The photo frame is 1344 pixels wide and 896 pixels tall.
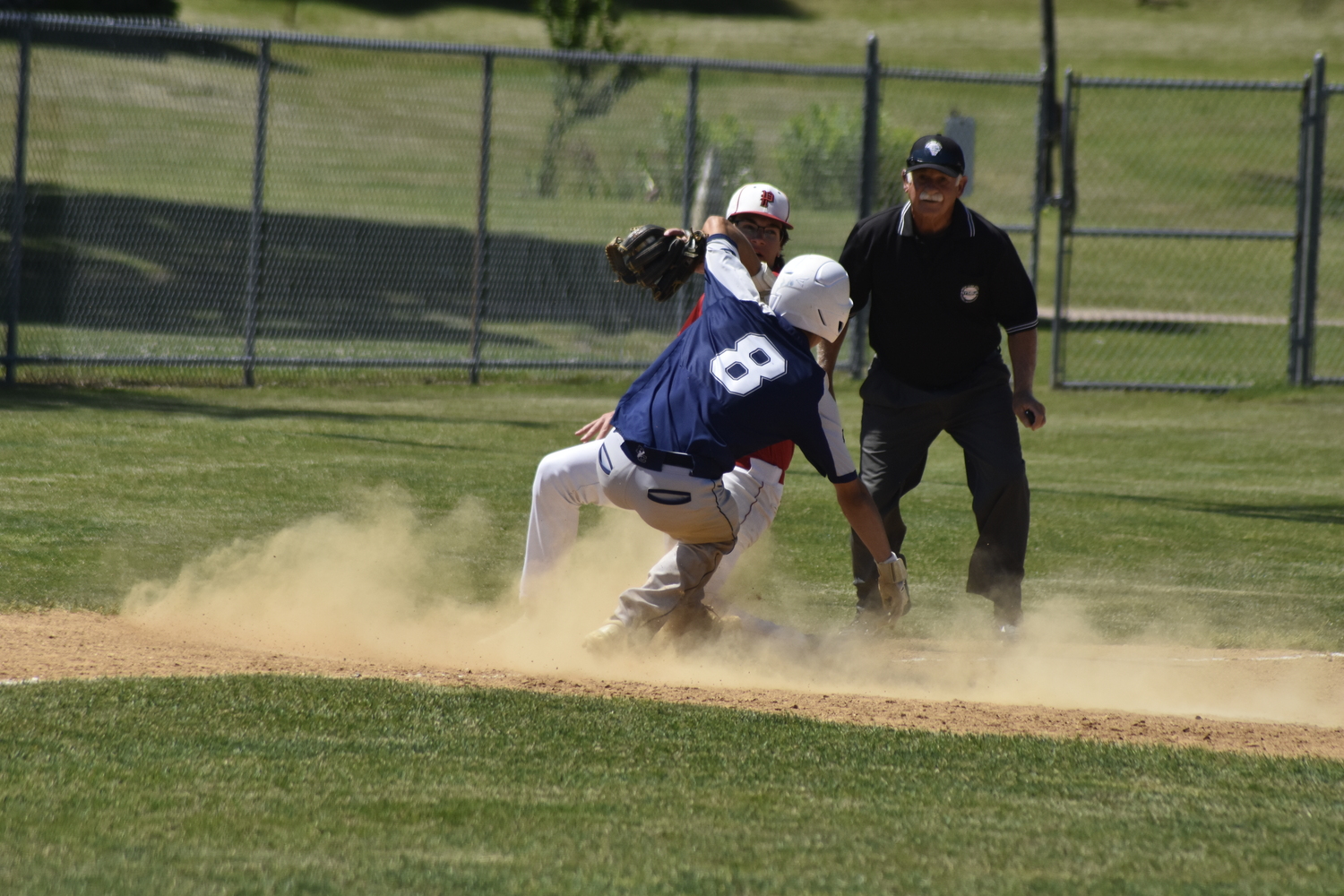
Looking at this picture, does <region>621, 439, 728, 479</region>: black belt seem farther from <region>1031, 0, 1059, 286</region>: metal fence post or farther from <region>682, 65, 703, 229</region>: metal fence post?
<region>1031, 0, 1059, 286</region>: metal fence post

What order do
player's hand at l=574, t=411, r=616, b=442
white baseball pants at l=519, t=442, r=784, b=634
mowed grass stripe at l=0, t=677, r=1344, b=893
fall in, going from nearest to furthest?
mowed grass stripe at l=0, t=677, r=1344, b=893
white baseball pants at l=519, t=442, r=784, b=634
player's hand at l=574, t=411, r=616, b=442

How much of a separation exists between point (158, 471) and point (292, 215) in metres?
8.05

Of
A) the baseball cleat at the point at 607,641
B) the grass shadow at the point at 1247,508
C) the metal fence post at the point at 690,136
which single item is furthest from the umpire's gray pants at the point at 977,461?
the metal fence post at the point at 690,136

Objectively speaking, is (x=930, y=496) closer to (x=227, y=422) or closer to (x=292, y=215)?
(x=227, y=422)

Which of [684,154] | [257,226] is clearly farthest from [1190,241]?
[257,226]

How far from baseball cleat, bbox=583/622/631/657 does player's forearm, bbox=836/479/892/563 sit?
1.09 metres

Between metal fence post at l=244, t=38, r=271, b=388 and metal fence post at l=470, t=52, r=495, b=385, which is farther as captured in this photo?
metal fence post at l=470, t=52, r=495, b=385

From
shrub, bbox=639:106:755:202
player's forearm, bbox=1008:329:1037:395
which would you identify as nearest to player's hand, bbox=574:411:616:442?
player's forearm, bbox=1008:329:1037:395

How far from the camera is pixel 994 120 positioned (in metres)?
38.5

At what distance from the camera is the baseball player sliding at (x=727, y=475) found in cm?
604

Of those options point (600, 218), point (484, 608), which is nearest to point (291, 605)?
point (484, 608)

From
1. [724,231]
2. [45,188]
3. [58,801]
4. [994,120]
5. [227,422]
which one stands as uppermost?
[994,120]

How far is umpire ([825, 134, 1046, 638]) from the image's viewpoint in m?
6.75

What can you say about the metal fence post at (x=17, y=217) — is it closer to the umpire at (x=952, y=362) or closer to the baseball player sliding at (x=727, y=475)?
the baseball player sliding at (x=727, y=475)
